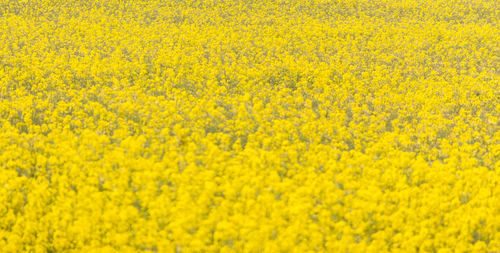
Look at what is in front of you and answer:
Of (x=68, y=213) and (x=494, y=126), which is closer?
(x=68, y=213)

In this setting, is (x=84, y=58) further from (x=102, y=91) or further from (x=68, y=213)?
Answer: (x=68, y=213)

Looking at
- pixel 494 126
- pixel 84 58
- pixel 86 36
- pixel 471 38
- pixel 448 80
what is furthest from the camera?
pixel 471 38

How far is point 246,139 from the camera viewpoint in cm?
892

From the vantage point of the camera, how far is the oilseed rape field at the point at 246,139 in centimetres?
573

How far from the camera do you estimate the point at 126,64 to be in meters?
13.5

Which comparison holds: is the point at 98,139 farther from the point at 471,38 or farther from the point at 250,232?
the point at 471,38

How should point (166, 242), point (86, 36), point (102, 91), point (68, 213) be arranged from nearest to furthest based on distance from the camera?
1. point (166, 242)
2. point (68, 213)
3. point (102, 91)
4. point (86, 36)

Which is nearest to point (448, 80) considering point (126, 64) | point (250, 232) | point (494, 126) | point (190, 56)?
point (494, 126)

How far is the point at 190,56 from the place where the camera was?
14.5 meters

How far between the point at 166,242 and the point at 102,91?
22.5 ft

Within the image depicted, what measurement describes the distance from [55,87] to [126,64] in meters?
2.28

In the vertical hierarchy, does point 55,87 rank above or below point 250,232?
below

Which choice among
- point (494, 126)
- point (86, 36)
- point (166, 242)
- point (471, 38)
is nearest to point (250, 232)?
point (166, 242)

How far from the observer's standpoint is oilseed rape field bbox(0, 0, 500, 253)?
5734 mm
